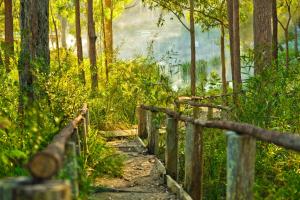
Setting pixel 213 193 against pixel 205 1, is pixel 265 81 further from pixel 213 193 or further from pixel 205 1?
pixel 205 1

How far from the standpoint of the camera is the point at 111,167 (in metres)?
7.85

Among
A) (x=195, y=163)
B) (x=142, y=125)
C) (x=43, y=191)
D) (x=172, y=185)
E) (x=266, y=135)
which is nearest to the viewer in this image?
(x=43, y=191)

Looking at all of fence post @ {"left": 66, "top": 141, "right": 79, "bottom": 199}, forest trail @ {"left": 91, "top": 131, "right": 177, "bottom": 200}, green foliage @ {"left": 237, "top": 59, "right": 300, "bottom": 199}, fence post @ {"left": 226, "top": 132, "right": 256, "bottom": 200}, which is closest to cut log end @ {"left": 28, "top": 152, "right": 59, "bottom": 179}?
fence post @ {"left": 66, "top": 141, "right": 79, "bottom": 199}

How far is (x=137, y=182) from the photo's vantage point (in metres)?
7.74

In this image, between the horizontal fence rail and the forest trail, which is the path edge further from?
the horizontal fence rail

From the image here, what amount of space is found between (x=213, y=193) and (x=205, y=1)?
50.9ft

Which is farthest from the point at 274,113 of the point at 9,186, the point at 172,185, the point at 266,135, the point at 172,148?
the point at 9,186

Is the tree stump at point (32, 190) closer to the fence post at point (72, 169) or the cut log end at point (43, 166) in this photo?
the cut log end at point (43, 166)

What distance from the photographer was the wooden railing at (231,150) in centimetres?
380

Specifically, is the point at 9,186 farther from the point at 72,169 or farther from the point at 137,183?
the point at 137,183

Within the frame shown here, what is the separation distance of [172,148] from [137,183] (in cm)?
74

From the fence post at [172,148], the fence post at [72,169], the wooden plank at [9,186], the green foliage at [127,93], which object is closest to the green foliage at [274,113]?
the fence post at [172,148]

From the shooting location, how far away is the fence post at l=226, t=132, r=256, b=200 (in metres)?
4.14

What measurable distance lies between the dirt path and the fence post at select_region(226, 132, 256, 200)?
6.22 ft
